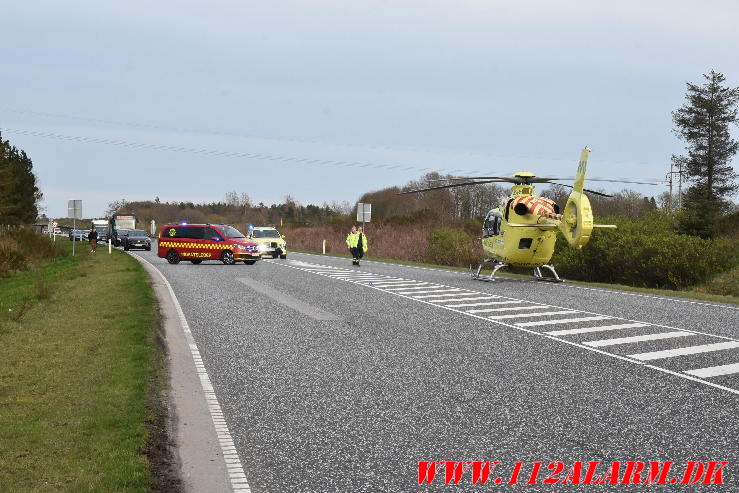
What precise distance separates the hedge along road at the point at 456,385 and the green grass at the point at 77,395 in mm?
854

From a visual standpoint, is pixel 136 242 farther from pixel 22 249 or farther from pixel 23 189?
pixel 23 189

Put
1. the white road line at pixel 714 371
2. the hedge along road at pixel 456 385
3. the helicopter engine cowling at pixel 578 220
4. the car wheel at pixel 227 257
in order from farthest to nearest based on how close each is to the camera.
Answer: the car wheel at pixel 227 257 → the helicopter engine cowling at pixel 578 220 → the white road line at pixel 714 371 → the hedge along road at pixel 456 385

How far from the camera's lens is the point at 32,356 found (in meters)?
10.1

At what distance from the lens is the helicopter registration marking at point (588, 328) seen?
9.38 m

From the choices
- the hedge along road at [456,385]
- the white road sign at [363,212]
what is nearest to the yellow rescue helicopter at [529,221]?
the hedge along road at [456,385]

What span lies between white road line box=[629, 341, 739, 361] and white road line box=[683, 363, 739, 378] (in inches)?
32.4

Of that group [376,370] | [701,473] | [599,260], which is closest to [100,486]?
[701,473]

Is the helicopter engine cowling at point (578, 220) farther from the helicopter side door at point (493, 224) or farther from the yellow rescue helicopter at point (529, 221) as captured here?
the helicopter side door at point (493, 224)

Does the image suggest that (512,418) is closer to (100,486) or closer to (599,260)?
(100,486)

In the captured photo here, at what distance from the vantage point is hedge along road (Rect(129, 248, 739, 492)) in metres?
5.86

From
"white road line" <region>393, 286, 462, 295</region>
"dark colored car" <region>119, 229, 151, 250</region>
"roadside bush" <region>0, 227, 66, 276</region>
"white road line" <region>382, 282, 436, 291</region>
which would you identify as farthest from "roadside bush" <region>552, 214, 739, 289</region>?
"dark colored car" <region>119, 229, 151, 250</region>

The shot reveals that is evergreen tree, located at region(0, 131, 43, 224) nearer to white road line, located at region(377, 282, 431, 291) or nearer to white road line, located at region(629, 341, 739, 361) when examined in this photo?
white road line, located at region(377, 282, 431, 291)

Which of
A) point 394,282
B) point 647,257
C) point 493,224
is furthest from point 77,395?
point 647,257

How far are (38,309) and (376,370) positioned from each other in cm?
999
